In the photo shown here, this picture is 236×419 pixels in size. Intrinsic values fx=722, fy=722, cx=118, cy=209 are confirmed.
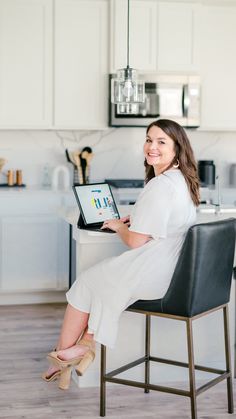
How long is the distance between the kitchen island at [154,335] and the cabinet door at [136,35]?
2202 millimetres

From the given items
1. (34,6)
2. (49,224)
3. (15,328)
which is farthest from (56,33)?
(15,328)

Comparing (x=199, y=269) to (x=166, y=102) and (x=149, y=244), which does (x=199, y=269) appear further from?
(x=166, y=102)

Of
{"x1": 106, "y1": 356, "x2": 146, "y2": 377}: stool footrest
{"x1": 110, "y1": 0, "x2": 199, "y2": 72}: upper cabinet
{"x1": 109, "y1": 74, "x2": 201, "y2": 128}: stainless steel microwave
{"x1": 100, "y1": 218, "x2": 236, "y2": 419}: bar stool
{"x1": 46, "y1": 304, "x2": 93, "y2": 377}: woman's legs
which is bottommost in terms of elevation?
{"x1": 106, "y1": 356, "x2": 146, "y2": 377}: stool footrest

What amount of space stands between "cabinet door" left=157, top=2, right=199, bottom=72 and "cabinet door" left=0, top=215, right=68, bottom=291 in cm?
157

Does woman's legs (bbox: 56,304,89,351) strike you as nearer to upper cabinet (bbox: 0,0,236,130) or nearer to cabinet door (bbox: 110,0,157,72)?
upper cabinet (bbox: 0,0,236,130)

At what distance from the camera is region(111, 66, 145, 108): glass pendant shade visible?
12.9 ft

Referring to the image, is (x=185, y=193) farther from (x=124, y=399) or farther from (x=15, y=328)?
(x=15, y=328)

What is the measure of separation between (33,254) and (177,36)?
Answer: 6.75 ft

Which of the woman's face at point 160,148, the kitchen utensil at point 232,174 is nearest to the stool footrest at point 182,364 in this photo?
the woman's face at point 160,148

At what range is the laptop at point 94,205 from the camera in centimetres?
346

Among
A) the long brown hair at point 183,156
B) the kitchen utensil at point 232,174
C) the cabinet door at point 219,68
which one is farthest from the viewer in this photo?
the kitchen utensil at point 232,174

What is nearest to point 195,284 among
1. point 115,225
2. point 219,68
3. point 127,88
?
point 115,225

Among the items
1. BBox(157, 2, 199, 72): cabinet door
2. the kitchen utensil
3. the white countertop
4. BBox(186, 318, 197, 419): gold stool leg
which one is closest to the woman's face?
the white countertop

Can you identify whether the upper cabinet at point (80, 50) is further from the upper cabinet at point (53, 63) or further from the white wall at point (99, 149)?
the white wall at point (99, 149)
